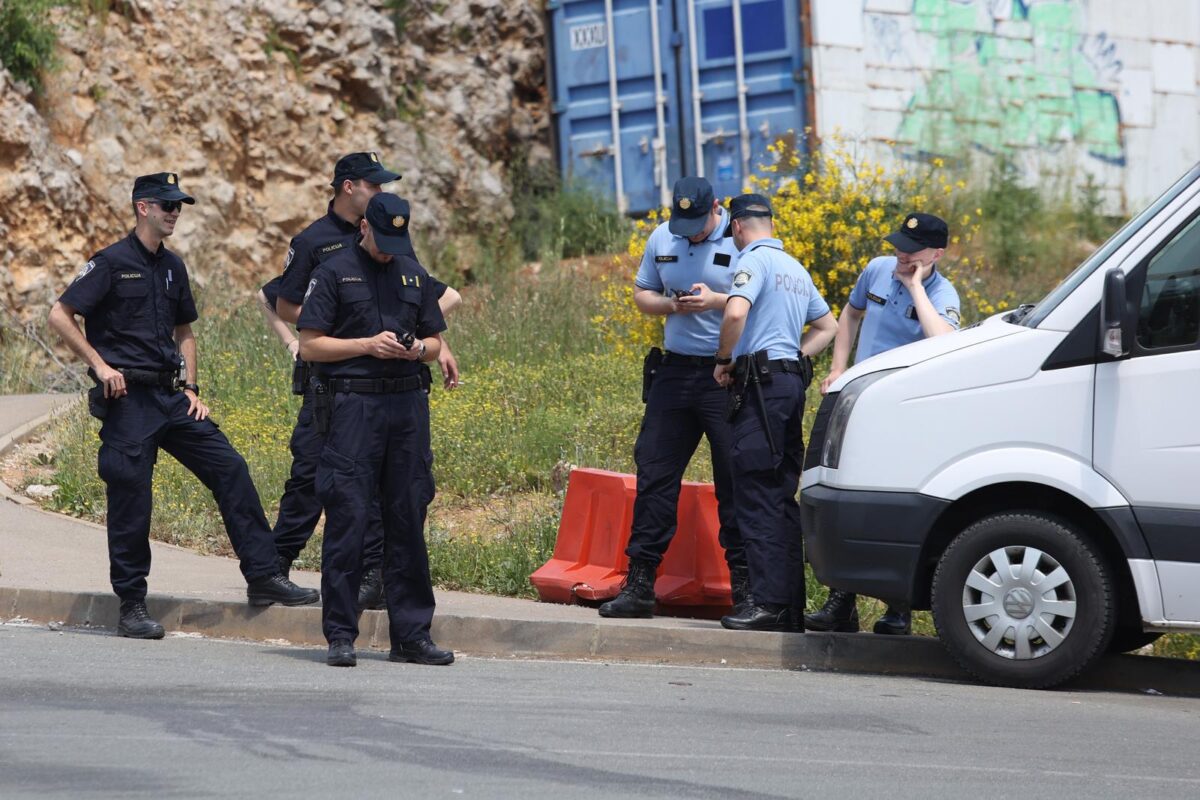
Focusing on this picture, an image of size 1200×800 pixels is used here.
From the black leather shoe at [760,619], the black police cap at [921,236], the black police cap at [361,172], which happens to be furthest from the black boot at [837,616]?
the black police cap at [361,172]

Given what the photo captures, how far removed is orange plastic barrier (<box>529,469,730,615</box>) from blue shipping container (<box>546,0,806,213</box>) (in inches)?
370

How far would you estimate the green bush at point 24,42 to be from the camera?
17.8 m

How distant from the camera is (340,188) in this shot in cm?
827

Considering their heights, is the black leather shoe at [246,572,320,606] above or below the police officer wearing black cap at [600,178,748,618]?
below

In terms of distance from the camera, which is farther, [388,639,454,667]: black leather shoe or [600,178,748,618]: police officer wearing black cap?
[600,178,748,618]: police officer wearing black cap

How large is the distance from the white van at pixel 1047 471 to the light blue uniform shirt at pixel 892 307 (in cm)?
73

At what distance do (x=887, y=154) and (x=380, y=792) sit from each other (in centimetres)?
1463

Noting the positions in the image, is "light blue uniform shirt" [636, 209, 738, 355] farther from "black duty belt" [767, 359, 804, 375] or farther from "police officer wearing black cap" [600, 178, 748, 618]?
"black duty belt" [767, 359, 804, 375]

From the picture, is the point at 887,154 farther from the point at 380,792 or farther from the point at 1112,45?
the point at 380,792

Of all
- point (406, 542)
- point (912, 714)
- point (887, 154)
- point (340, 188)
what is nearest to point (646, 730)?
point (912, 714)

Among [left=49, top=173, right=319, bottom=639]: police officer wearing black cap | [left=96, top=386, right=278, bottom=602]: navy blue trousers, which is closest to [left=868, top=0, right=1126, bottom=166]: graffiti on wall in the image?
[left=49, top=173, right=319, bottom=639]: police officer wearing black cap

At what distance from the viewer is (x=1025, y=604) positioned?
7.10 meters

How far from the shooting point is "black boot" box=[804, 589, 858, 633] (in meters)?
8.15

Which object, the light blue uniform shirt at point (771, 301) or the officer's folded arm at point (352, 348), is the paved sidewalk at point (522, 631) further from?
the officer's folded arm at point (352, 348)
